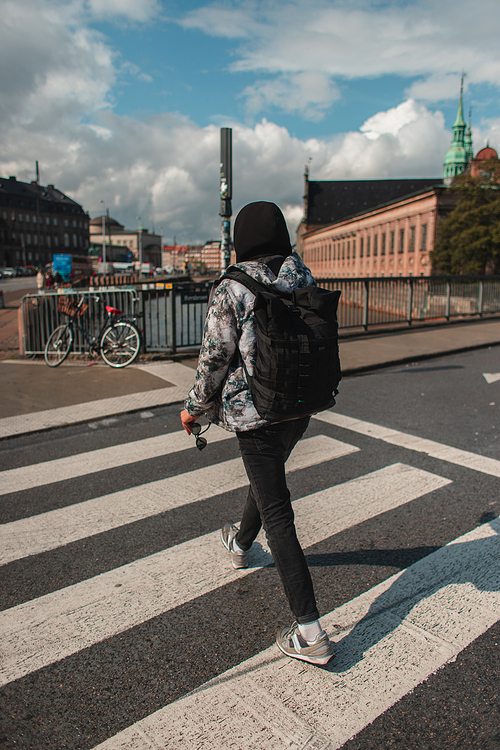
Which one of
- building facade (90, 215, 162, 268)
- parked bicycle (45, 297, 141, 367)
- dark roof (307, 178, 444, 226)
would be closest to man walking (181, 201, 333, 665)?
parked bicycle (45, 297, 141, 367)

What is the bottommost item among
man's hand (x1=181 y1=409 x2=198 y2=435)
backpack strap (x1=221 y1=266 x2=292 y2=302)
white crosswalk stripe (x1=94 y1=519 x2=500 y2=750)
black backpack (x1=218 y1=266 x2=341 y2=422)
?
white crosswalk stripe (x1=94 y1=519 x2=500 y2=750)

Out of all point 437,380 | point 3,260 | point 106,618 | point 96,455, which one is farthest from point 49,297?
point 3,260

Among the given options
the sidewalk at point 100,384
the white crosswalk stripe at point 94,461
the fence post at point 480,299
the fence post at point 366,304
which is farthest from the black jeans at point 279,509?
the fence post at point 480,299

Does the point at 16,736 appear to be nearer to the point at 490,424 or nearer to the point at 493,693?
the point at 493,693

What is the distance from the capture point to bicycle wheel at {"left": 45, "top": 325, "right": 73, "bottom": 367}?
9.55 meters

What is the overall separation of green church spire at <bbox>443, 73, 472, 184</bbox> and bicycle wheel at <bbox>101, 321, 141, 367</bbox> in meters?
85.7

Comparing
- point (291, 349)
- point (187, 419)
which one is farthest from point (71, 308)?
point (291, 349)

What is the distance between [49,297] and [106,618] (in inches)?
352

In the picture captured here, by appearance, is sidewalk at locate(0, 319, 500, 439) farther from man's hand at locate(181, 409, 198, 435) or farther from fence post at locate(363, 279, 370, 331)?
man's hand at locate(181, 409, 198, 435)

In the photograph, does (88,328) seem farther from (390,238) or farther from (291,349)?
(390,238)

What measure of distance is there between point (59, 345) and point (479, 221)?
A: 37889 mm

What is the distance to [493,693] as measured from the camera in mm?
2217

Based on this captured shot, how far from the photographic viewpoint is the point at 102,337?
9.61 meters

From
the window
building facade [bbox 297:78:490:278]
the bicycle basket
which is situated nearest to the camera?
the bicycle basket
